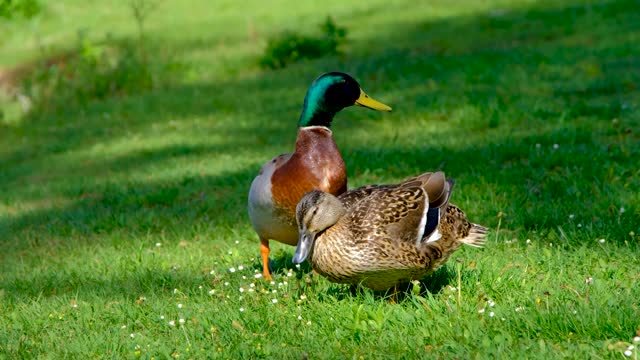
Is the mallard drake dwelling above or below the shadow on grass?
above

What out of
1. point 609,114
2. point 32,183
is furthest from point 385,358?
point 32,183

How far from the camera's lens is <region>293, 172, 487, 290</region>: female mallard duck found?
16.0ft

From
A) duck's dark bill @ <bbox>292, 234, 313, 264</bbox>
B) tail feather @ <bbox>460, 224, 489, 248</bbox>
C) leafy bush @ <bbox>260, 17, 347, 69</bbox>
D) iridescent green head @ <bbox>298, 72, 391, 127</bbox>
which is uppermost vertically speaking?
iridescent green head @ <bbox>298, 72, 391, 127</bbox>

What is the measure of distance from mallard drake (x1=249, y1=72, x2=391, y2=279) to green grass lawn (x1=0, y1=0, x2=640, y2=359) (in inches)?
12.4

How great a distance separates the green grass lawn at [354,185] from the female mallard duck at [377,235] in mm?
181

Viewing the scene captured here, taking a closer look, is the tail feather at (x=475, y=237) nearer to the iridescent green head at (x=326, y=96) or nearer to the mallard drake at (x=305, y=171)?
the mallard drake at (x=305, y=171)

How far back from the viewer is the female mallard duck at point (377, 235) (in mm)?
4887

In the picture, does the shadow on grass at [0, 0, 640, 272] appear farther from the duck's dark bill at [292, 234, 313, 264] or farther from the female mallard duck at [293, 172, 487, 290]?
the duck's dark bill at [292, 234, 313, 264]

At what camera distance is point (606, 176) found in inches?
284

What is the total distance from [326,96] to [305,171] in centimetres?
58

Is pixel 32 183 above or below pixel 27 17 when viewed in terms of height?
below

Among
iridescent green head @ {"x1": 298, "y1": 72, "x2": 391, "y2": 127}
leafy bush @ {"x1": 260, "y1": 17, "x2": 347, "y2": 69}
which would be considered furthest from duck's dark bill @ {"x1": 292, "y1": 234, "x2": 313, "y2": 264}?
leafy bush @ {"x1": 260, "y1": 17, "x2": 347, "y2": 69}

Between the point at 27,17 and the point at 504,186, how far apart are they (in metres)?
9.92

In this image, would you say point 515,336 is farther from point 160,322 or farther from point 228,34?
point 228,34
